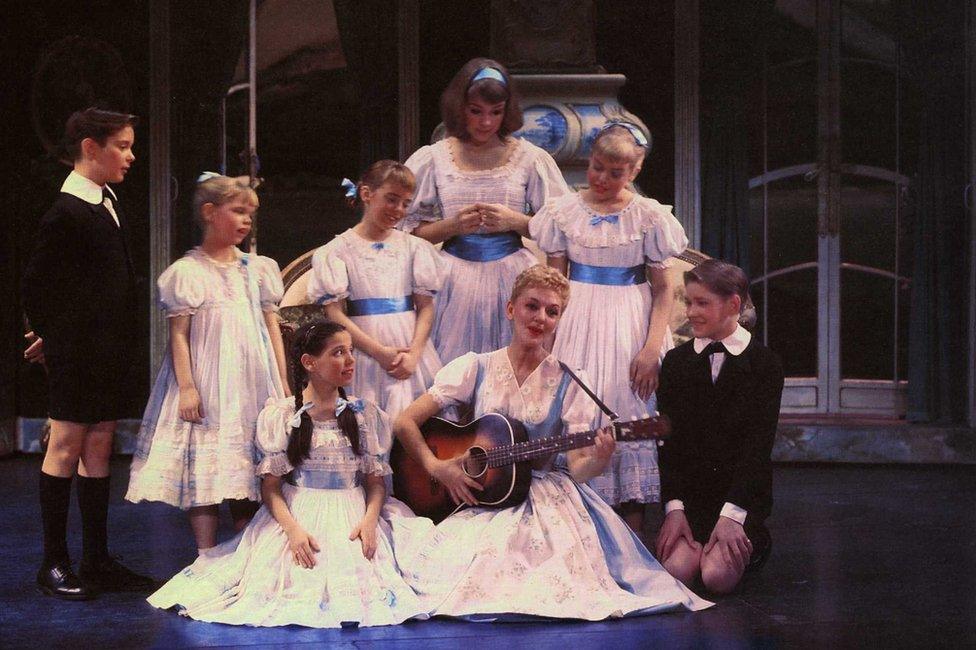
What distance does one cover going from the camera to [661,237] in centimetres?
406

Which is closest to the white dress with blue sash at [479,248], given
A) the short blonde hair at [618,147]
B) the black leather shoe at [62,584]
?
the short blonde hair at [618,147]

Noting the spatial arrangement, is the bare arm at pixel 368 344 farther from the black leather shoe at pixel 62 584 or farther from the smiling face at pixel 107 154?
the black leather shoe at pixel 62 584

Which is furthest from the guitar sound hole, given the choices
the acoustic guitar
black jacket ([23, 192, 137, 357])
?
black jacket ([23, 192, 137, 357])

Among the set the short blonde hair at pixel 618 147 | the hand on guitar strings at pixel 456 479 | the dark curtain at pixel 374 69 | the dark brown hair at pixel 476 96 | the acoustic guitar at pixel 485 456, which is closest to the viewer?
the acoustic guitar at pixel 485 456

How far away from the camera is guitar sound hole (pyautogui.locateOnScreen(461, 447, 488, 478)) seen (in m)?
3.71

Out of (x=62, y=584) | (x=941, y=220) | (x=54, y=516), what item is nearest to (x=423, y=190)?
(x=54, y=516)

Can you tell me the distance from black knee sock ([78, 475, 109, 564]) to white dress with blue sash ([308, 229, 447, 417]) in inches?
33.1

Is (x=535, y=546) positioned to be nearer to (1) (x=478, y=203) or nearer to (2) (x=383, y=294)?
(2) (x=383, y=294)

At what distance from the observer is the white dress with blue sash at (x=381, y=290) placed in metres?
4.10

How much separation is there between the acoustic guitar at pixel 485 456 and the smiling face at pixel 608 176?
81 cm

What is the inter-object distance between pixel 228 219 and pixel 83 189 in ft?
1.44

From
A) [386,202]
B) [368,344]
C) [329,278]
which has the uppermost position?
[386,202]

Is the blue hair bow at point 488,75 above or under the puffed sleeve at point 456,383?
above

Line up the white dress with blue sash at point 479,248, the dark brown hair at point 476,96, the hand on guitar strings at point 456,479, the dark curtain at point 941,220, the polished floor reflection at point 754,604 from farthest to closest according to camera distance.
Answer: the dark curtain at point 941,220 → the white dress with blue sash at point 479,248 → the dark brown hair at point 476,96 → the hand on guitar strings at point 456,479 → the polished floor reflection at point 754,604
